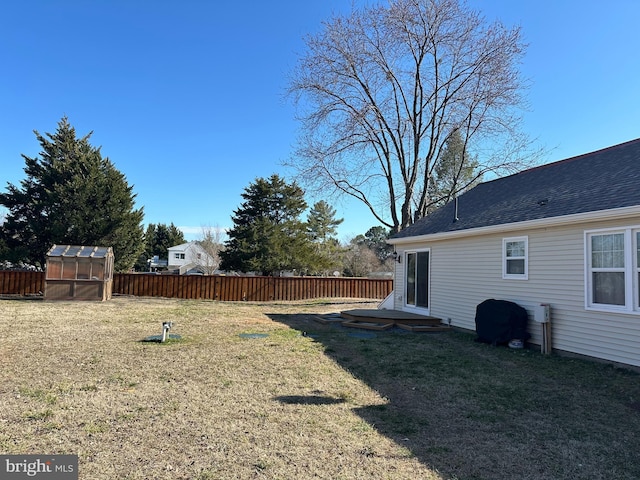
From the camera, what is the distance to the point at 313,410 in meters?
4.07

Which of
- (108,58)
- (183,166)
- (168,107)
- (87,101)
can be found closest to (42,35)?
(108,58)

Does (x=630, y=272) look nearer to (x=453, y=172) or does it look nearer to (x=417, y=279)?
(x=417, y=279)

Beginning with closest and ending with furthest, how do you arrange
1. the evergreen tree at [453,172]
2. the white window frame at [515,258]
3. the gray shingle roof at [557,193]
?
1. the gray shingle roof at [557,193]
2. the white window frame at [515,258]
3. the evergreen tree at [453,172]

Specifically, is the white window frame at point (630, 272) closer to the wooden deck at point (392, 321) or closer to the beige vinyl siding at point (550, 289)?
the beige vinyl siding at point (550, 289)

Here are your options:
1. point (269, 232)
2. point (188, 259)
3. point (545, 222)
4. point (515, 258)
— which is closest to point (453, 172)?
point (269, 232)

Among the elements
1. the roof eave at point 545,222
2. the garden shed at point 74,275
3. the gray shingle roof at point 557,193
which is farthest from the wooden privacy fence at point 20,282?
the roof eave at point 545,222

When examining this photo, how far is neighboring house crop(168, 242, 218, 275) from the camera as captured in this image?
143 feet

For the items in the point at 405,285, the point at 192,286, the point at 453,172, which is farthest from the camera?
the point at 453,172

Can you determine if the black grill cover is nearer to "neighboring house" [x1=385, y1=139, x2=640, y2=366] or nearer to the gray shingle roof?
"neighboring house" [x1=385, y1=139, x2=640, y2=366]

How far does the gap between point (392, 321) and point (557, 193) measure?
4863 millimetres

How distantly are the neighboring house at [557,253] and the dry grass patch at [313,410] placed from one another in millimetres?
Result: 744

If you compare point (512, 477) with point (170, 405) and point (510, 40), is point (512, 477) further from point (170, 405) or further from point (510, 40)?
point (510, 40)

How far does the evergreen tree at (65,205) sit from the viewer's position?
1973 centimetres

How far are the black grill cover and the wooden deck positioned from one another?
1704mm
